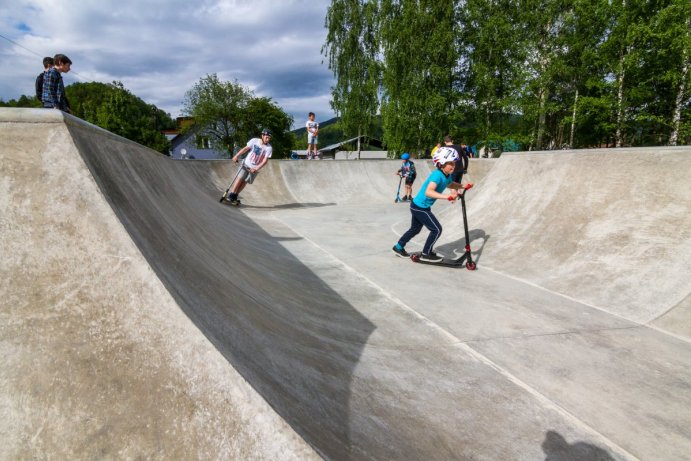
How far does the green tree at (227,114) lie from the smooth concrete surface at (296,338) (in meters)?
48.0

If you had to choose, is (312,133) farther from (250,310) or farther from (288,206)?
(250,310)

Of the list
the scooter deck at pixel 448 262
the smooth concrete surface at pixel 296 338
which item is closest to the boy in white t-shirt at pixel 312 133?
the scooter deck at pixel 448 262

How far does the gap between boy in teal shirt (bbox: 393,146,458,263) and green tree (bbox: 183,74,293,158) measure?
46.8m

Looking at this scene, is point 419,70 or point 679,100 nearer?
point 679,100

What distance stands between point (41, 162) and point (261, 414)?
1834 mm

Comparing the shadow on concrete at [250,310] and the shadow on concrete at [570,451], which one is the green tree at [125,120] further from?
the shadow on concrete at [570,451]

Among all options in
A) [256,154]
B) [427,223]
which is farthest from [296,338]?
[256,154]

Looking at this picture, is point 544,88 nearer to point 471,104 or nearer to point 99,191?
point 471,104

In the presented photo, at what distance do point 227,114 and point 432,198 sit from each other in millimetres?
48546

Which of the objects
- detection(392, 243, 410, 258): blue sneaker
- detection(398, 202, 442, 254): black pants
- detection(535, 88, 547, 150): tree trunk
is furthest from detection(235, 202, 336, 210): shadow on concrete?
detection(535, 88, 547, 150): tree trunk

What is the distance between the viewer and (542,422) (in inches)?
87.8

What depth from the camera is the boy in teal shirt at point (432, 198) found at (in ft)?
18.1

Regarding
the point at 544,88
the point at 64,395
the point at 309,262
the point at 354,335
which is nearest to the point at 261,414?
the point at 64,395

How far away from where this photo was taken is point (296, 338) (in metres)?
2.68
